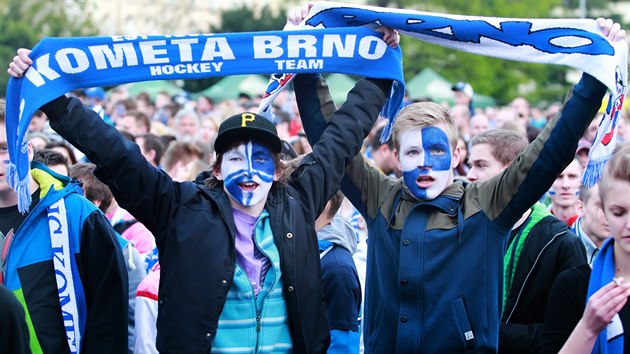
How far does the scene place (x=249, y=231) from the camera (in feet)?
13.9

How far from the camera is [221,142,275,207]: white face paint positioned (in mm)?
4246

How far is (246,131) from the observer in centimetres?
428

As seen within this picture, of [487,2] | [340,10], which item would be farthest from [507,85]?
[340,10]

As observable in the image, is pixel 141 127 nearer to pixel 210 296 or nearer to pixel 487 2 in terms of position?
pixel 210 296

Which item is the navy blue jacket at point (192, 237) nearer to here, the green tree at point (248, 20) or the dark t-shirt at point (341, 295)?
the dark t-shirt at point (341, 295)

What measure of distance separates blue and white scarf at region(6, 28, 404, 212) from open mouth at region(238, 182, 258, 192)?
0.63 metres

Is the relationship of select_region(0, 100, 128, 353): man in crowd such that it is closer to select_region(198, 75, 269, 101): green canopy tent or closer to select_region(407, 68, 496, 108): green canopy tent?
select_region(198, 75, 269, 101): green canopy tent

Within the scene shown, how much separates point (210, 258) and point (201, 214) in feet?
0.70

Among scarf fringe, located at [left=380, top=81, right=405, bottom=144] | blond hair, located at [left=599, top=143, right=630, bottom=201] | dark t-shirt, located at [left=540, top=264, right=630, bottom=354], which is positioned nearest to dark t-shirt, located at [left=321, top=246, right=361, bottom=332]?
scarf fringe, located at [left=380, top=81, right=405, bottom=144]

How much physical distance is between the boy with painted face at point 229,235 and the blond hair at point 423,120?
0.48m

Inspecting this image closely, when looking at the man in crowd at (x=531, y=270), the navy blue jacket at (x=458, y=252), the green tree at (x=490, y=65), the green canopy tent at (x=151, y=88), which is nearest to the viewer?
the navy blue jacket at (x=458, y=252)

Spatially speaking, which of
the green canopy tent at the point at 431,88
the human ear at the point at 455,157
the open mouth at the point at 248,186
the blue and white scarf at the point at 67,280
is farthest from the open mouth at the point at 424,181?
the green canopy tent at the point at 431,88

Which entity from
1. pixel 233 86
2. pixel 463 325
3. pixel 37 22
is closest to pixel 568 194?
pixel 463 325

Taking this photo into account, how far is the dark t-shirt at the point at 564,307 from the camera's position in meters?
3.65
